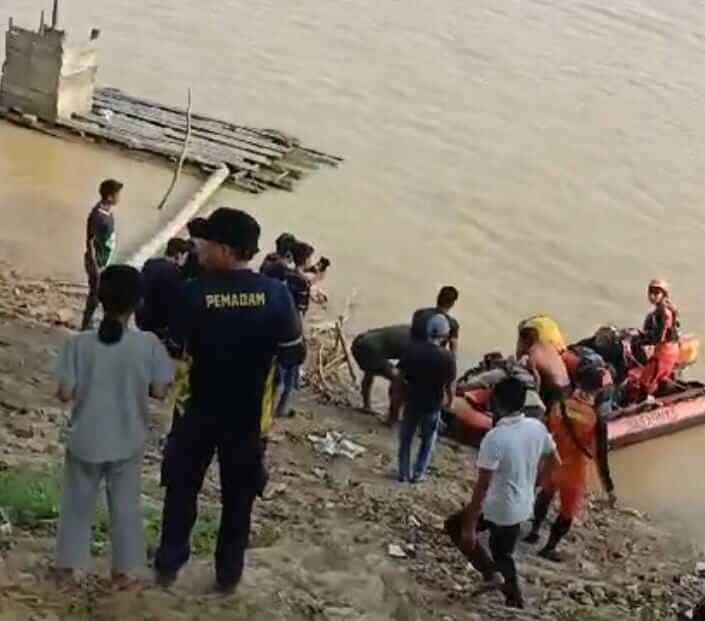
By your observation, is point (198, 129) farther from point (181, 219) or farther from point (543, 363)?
point (543, 363)

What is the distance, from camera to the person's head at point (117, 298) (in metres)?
6.19

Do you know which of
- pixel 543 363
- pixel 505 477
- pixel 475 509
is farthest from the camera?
pixel 543 363

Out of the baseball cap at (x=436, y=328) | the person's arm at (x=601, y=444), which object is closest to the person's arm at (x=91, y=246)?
the baseball cap at (x=436, y=328)

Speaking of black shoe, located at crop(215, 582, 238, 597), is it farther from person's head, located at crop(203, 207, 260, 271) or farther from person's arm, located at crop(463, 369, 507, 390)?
person's arm, located at crop(463, 369, 507, 390)

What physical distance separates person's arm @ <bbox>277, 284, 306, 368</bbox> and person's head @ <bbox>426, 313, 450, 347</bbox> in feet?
11.5

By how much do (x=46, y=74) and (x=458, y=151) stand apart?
550 cm

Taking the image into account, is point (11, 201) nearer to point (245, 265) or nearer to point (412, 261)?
point (412, 261)

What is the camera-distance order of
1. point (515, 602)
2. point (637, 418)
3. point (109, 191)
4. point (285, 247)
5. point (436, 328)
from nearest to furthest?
point (515, 602), point (436, 328), point (285, 247), point (109, 191), point (637, 418)

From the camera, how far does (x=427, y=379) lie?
9.76 metres

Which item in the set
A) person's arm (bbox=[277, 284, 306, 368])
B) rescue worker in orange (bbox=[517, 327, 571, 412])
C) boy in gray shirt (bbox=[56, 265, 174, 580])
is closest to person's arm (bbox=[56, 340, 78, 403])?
boy in gray shirt (bbox=[56, 265, 174, 580])

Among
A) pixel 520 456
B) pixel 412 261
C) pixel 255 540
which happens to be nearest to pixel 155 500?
pixel 255 540

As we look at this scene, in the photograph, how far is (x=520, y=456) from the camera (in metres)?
7.50

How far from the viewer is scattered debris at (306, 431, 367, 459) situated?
1096 centimetres

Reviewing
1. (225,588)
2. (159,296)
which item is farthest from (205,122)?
(225,588)
